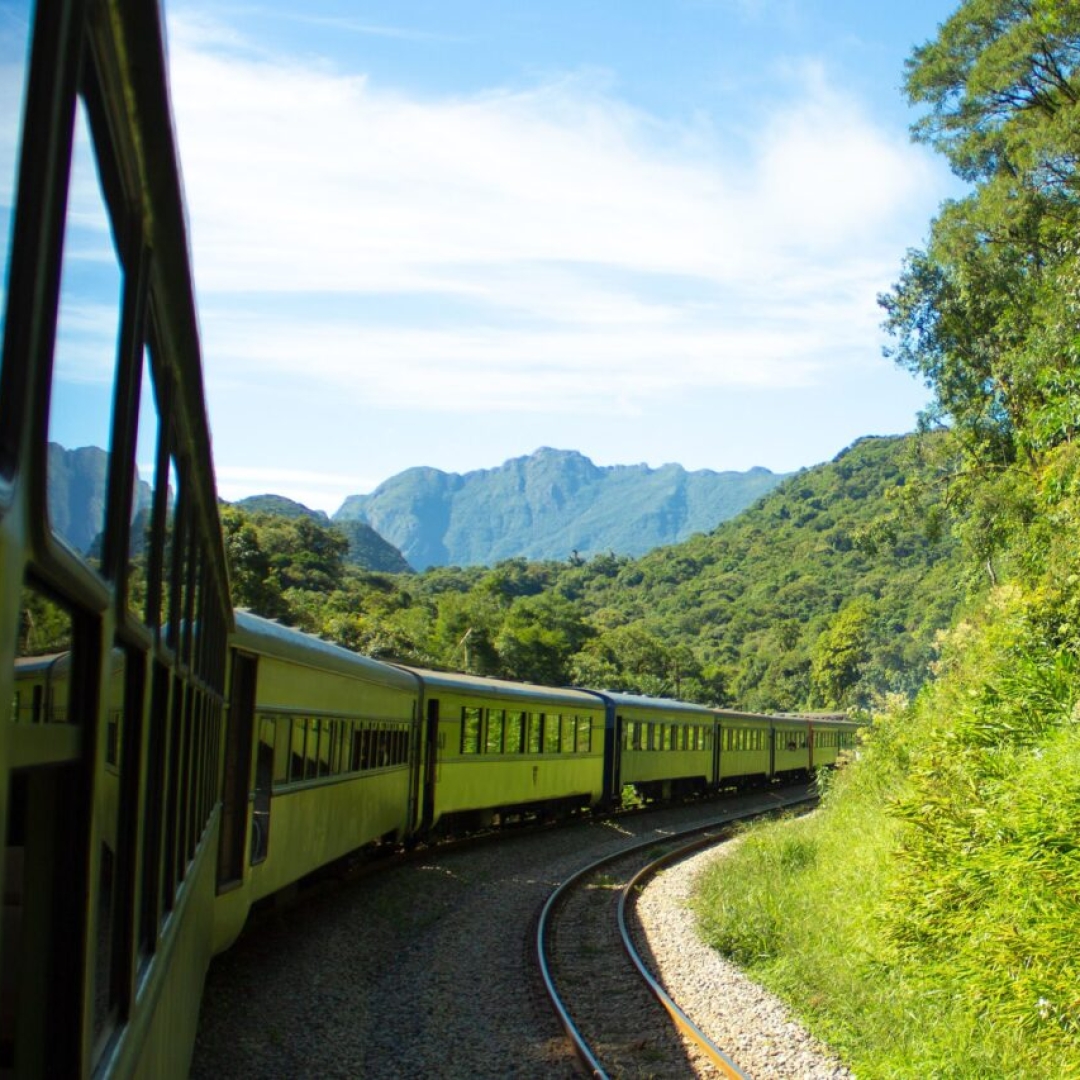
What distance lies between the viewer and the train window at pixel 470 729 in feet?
55.0

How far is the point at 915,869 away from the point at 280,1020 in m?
4.71

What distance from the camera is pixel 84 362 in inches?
60.9

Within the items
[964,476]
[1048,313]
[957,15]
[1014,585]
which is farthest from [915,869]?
[957,15]

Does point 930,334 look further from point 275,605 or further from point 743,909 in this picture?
point 275,605

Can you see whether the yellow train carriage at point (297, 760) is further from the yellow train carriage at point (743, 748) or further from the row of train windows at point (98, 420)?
the yellow train carriage at point (743, 748)

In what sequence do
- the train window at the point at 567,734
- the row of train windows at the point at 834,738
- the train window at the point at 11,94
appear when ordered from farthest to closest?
the row of train windows at the point at 834,738
the train window at the point at 567,734
the train window at the point at 11,94

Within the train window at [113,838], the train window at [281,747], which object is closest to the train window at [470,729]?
the train window at [281,747]

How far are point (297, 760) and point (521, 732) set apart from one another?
32.0 ft

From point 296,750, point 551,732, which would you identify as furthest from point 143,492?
point 551,732

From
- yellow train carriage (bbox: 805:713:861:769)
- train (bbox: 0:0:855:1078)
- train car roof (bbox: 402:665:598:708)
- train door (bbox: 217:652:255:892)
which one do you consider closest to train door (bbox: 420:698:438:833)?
train car roof (bbox: 402:665:598:708)

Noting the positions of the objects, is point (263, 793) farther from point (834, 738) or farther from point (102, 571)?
point (834, 738)

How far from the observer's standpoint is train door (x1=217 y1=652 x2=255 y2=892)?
762 cm

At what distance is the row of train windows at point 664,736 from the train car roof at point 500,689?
1.65 m

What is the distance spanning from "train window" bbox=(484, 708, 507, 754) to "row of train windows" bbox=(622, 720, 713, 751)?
6149 millimetres
